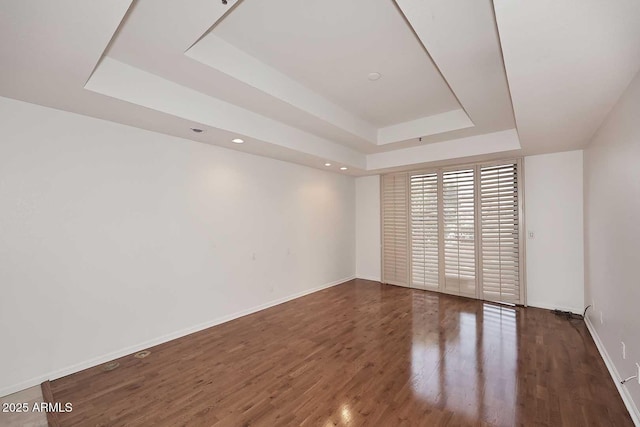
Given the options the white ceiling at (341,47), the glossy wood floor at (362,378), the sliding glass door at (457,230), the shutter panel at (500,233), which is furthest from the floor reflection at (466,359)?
the white ceiling at (341,47)

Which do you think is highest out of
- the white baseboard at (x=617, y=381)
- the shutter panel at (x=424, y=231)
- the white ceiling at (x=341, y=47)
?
the white ceiling at (x=341, y=47)

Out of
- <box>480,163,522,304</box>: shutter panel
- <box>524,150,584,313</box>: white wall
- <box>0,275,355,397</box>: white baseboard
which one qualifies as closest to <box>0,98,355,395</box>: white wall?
<box>0,275,355,397</box>: white baseboard

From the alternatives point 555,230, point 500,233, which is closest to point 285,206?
point 500,233

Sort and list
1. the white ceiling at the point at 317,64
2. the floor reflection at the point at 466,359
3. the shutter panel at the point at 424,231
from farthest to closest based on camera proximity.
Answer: the shutter panel at the point at 424,231 < the floor reflection at the point at 466,359 < the white ceiling at the point at 317,64

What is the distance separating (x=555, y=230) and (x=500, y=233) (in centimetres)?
69

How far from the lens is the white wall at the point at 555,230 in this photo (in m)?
3.97

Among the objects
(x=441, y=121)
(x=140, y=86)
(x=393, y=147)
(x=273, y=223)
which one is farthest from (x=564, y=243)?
(x=140, y=86)

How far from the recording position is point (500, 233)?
447 cm

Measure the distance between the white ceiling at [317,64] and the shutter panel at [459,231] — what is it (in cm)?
109

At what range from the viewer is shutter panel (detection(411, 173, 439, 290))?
5.16 m

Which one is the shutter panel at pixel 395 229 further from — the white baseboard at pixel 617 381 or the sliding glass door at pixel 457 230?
the white baseboard at pixel 617 381

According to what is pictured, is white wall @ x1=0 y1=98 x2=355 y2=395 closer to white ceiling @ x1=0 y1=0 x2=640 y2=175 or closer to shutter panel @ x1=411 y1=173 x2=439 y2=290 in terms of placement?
white ceiling @ x1=0 y1=0 x2=640 y2=175

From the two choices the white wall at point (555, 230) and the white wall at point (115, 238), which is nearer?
the white wall at point (115, 238)

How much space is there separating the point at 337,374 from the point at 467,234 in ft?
11.4
